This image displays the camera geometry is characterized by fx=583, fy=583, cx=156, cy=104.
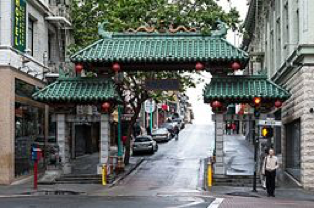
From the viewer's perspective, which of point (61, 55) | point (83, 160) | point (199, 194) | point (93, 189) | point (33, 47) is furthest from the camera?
point (83, 160)

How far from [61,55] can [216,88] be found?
15.3 metres

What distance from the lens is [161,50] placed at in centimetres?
2717

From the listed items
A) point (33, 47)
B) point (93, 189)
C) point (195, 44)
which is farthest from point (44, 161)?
point (195, 44)

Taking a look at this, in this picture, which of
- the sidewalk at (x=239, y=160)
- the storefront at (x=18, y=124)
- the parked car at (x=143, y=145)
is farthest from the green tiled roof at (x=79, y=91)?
the parked car at (x=143, y=145)

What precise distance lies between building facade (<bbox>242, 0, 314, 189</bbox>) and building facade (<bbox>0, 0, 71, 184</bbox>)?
11842 mm

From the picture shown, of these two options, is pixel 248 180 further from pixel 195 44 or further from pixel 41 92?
pixel 41 92

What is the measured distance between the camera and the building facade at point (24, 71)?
27.2 meters

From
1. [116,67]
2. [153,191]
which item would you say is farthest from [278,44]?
[153,191]

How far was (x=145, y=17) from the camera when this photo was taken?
33562 millimetres

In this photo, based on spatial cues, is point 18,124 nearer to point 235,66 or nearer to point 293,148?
point 235,66

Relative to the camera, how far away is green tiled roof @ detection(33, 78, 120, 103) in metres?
27.0

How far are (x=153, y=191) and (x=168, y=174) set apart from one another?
8122mm

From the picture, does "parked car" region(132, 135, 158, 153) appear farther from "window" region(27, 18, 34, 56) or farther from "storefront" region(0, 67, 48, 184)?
"window" region(27, 18, 34, 56)

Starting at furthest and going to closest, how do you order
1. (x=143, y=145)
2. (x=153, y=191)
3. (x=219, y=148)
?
(x=143, y=145) < (x=219, y=148) < (x=153, y=191)
